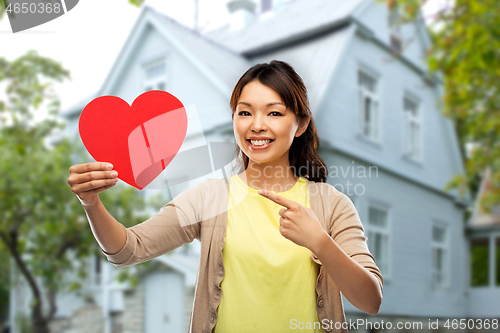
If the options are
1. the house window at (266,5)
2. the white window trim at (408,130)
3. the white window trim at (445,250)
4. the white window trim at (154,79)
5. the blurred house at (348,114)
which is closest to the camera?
the blurred house at (348,114)

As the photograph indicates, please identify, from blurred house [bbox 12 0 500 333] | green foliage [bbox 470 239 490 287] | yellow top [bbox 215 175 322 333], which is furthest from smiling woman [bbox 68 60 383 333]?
green foliage [bbox 470 239 490 287]

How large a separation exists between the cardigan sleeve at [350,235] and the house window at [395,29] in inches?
164

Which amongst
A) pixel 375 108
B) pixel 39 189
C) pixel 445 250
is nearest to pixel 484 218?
pixel 445 250

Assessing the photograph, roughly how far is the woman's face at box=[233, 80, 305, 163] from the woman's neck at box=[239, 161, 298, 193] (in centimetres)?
6

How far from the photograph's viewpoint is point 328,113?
3934 millimetres

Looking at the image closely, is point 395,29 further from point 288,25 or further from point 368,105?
point 288,25

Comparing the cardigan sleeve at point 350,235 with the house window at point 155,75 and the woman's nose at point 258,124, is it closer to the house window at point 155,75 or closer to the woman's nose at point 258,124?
the woman's nose at point 258,124

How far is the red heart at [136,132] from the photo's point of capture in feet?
2.28

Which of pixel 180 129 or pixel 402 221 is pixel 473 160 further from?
pixel 180 129

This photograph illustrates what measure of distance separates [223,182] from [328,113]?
325 centimetres

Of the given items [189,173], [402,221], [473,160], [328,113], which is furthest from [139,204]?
[189,173]

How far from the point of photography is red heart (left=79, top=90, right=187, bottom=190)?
70cm

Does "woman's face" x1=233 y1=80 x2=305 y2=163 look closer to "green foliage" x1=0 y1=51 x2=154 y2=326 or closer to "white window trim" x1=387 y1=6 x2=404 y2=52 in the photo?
"green foliage" x1=0 y1=51 x2=154 y2=326

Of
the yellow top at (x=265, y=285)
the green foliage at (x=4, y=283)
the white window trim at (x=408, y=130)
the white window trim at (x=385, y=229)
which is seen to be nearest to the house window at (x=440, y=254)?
the white window trim at (x=408, y=130)
